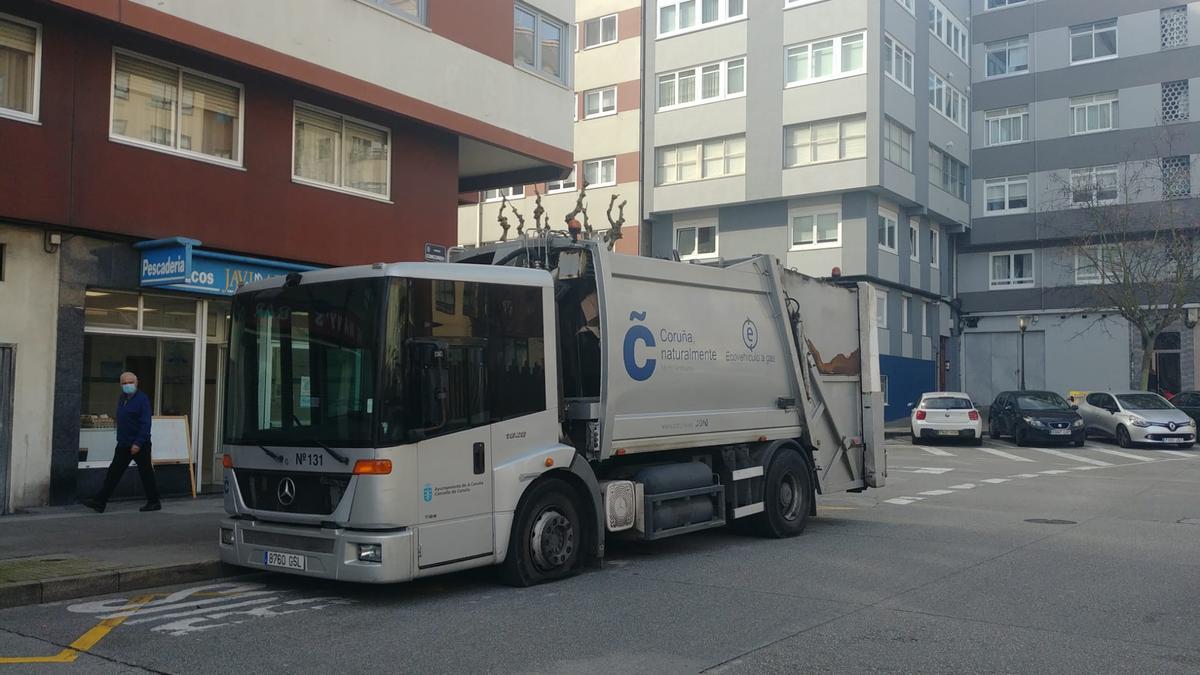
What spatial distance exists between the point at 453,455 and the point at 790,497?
5.08 m

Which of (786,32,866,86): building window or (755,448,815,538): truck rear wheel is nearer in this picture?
(755,448,815,538): truck rear wheel

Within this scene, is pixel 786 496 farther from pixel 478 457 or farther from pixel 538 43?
pixel 538 43

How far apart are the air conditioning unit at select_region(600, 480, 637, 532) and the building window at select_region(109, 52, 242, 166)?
827cm

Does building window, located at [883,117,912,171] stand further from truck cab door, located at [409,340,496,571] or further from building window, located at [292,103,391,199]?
truck cab door, located at [409,340,496,571]

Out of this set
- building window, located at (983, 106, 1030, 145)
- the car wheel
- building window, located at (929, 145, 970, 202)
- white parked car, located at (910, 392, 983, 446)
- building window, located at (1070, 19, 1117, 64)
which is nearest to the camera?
the car wheel

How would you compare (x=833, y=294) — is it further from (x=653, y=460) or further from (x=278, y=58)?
(x=278, y=58)

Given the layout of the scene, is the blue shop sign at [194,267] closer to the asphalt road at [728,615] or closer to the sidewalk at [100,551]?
the sidewalk at [100,551]

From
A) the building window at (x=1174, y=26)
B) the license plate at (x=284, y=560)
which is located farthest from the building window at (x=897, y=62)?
the license plate at (x=284, y=560)

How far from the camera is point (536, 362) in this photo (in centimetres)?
882

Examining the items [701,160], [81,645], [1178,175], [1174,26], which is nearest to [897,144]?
[701,160]

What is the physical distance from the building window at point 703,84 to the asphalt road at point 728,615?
29100mm

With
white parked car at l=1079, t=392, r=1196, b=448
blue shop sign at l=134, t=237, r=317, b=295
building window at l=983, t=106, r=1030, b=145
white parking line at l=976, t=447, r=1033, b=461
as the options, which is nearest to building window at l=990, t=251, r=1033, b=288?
building window at l=983, t=106, r=1030, b=145

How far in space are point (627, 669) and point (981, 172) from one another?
4447 centimetres

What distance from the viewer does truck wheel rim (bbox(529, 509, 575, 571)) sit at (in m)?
8.66
